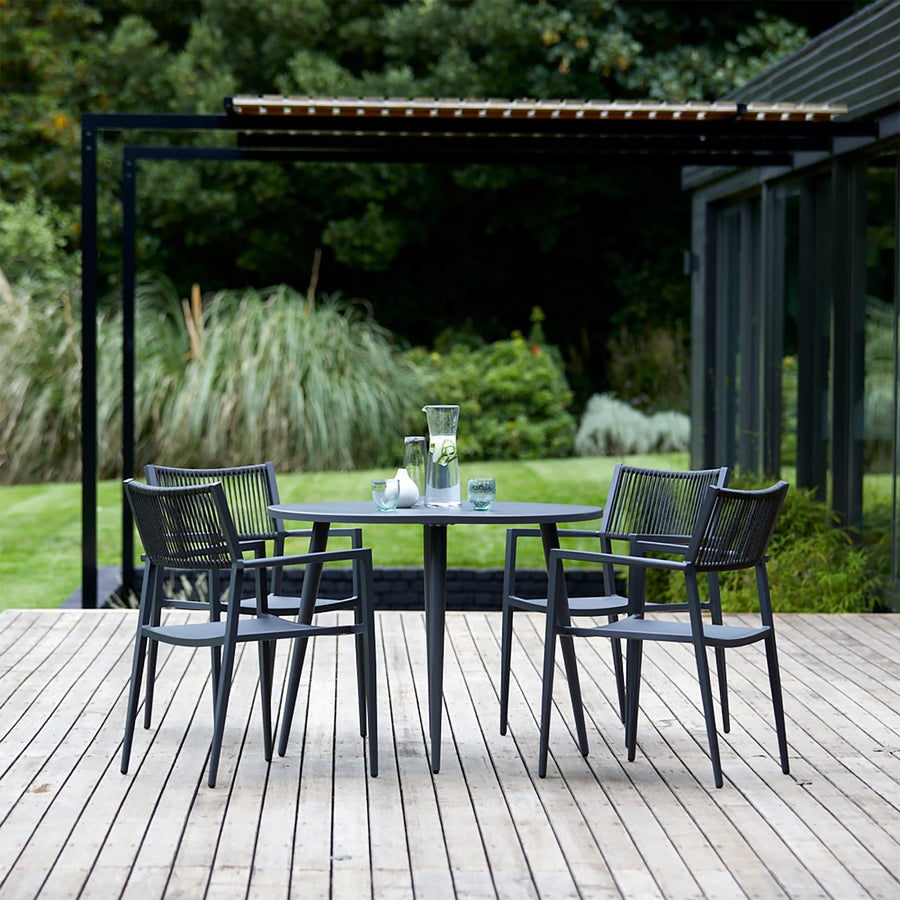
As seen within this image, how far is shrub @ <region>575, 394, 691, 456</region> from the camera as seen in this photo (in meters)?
12.8

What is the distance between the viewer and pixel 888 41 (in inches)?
249

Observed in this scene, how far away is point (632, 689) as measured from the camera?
147 inches

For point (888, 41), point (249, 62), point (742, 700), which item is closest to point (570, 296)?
point (249, 62)

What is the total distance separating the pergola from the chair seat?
2849 mm

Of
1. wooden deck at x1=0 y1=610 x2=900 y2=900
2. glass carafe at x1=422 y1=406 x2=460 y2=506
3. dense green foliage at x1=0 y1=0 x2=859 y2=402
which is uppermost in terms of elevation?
dense green foliage at x1=0 y1=0 x2=859 y2=402

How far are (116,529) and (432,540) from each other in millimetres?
6290

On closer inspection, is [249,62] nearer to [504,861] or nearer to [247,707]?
[247,707]

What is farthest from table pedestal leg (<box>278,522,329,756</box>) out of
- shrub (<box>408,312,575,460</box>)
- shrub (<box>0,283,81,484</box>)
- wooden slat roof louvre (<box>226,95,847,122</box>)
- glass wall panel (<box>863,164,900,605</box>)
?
shrub (<box>408,312,575,460</box>)

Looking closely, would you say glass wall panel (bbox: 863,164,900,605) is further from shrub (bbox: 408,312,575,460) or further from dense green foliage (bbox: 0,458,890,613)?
shrub (bbox: 408,312,575,460)

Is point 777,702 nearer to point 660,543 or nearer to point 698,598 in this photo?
point 698,598

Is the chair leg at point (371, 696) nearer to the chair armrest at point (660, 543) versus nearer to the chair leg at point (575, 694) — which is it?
the chair leg at point (575, 694)

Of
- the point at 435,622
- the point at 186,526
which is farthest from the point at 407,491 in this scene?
the point at 186,526

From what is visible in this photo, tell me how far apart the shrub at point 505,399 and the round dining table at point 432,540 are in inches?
329

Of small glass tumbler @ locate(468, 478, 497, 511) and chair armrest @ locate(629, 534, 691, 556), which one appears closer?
small glass tumbler @ locate(468, 478, 497, 511)
